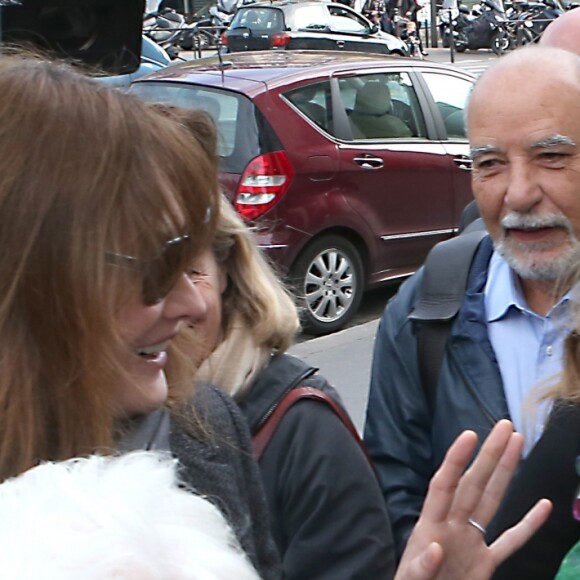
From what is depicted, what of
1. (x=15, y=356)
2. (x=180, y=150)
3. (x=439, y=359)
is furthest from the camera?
(x=439, y=359)

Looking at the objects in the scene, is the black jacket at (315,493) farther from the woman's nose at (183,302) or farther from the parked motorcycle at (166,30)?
the parked motorcycle at (166,30)

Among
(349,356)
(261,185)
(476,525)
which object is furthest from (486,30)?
(476,525)

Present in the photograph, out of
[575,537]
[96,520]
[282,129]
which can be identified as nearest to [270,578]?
[575,537]

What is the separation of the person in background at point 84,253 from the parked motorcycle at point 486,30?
25826 millimetres

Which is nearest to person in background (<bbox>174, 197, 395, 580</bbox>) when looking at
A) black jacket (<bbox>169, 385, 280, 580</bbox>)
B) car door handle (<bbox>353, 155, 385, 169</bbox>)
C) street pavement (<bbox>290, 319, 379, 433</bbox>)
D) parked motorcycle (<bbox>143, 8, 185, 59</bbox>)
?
black jacket (<bbox>169, 385, 280, 580</bbox>)

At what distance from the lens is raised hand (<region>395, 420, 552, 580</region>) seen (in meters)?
1.31

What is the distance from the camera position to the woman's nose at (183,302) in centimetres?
136

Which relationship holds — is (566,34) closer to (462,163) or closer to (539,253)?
(539,253)

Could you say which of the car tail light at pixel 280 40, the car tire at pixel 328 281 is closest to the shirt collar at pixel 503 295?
the car tire at pixel 328 281

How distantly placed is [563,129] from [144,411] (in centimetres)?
115

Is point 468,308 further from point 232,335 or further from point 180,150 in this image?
point 180,150

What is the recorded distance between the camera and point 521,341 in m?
2.06

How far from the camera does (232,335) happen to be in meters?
1.97

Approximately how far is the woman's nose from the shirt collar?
0.88 meters
